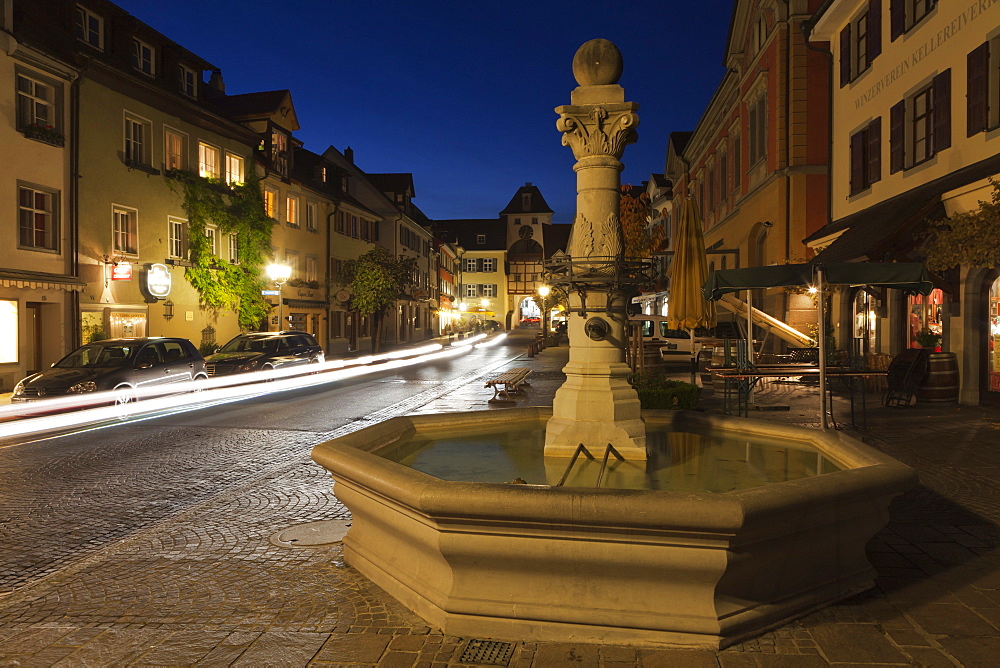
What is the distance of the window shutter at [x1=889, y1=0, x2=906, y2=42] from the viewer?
16188 millimetres

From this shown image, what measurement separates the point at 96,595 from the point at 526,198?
9730cm

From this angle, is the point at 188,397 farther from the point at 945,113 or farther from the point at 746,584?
the point at 945,113

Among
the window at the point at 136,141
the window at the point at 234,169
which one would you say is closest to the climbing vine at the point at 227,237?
the window at the point at 234,169

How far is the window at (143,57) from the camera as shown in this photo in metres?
23.1

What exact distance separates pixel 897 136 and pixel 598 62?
545 inches

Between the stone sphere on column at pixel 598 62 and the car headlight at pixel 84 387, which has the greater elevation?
the stone sphere on column at pixel 598 62

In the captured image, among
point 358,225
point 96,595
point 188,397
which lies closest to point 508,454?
point 96,595

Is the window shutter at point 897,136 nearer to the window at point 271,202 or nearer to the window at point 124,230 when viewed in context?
the window at point 124,230

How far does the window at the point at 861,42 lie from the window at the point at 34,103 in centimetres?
2206

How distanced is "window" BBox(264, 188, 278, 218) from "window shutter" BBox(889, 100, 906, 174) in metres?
24.1

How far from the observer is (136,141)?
23062 millimetres

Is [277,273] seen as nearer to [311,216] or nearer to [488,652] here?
[311,216]

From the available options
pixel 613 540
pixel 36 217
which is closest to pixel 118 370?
pixel 36 217

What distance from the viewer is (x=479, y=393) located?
18.0 m
